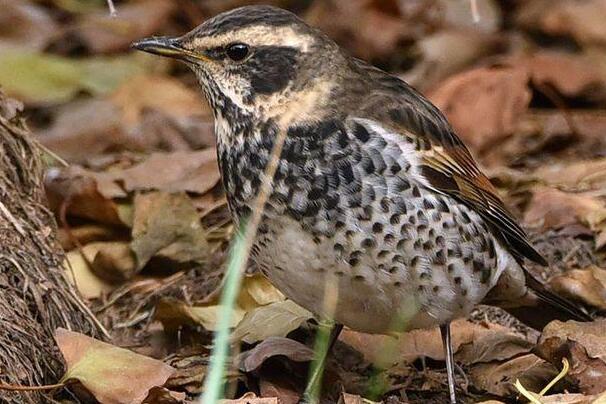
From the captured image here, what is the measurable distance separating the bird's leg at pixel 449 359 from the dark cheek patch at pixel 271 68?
996 mm

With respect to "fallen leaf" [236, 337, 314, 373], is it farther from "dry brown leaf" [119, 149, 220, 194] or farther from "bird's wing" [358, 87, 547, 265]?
"dry brown leaf" [119, 149, 220, 194]

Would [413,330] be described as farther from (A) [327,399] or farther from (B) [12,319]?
(B) [12,319]

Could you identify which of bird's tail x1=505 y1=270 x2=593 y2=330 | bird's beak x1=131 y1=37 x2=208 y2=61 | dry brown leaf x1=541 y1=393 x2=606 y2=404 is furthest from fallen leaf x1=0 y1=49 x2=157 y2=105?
dry brown leaf x1=541 y1=393 x2=606 y2=404

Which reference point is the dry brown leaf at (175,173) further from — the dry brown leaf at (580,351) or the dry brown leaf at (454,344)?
the dry brown leaf at (580,351)

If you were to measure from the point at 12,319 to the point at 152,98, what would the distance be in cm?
418

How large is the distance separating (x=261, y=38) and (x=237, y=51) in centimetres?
9

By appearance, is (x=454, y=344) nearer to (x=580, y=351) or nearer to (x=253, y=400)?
(x=580, y=351)

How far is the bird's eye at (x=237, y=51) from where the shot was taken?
474cm

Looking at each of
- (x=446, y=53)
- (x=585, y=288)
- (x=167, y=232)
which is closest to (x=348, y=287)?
(x=585, y=288)

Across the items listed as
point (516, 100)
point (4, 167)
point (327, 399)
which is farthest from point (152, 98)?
point (327, 399)

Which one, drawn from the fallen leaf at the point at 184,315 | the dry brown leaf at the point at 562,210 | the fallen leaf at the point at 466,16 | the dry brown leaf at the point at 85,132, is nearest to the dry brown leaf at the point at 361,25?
the fallen leaf at the point at 466,16

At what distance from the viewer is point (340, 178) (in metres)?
4.53

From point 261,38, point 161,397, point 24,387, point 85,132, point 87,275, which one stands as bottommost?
point 85,132

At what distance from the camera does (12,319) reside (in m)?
4.71
